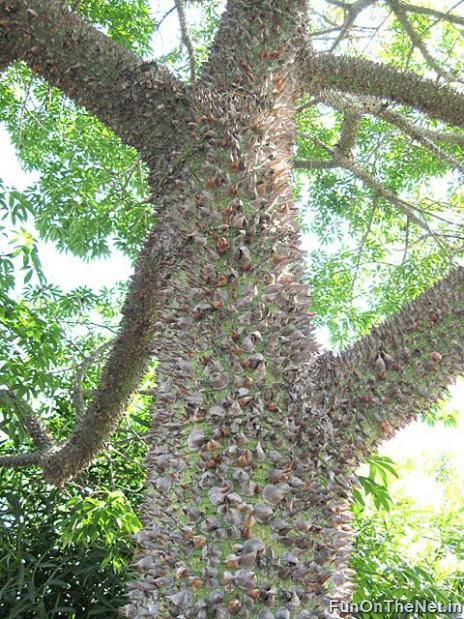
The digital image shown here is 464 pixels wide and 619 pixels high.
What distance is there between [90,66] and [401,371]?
56.6 inches

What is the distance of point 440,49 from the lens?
5.39m

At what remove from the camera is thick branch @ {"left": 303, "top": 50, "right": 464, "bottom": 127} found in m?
2.34

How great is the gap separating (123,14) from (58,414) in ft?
9.44

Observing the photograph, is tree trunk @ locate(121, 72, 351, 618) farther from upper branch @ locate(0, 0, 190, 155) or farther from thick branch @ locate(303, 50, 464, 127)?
thick branch @ locate(303, 50, 464, 127)

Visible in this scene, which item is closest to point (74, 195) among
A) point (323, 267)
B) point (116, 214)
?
point (116, 214)

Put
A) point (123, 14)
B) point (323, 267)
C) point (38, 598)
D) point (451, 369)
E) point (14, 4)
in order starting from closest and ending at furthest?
point (451, 369) < point (14, 4) < point (38, 598) < point (123, 14) < point (323, 267)

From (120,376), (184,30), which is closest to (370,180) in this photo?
(184,30)

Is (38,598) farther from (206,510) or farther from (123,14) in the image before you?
(123,14)

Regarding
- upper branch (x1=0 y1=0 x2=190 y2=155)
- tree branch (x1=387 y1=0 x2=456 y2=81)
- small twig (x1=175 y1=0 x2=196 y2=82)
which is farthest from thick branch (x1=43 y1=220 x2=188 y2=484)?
tree branch (x1=387 y1=0 x2=456 y2=81)

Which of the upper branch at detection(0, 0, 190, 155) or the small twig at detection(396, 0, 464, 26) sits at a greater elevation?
the small twig at detection(396, 0, 464, 26)

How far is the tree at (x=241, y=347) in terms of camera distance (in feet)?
4.16

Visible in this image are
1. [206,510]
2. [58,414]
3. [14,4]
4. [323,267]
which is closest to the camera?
[206,510]

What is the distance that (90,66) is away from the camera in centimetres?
212

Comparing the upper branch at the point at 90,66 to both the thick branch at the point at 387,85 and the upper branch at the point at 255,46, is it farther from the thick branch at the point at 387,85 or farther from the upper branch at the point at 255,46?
the thick branch at the point at 387,85
